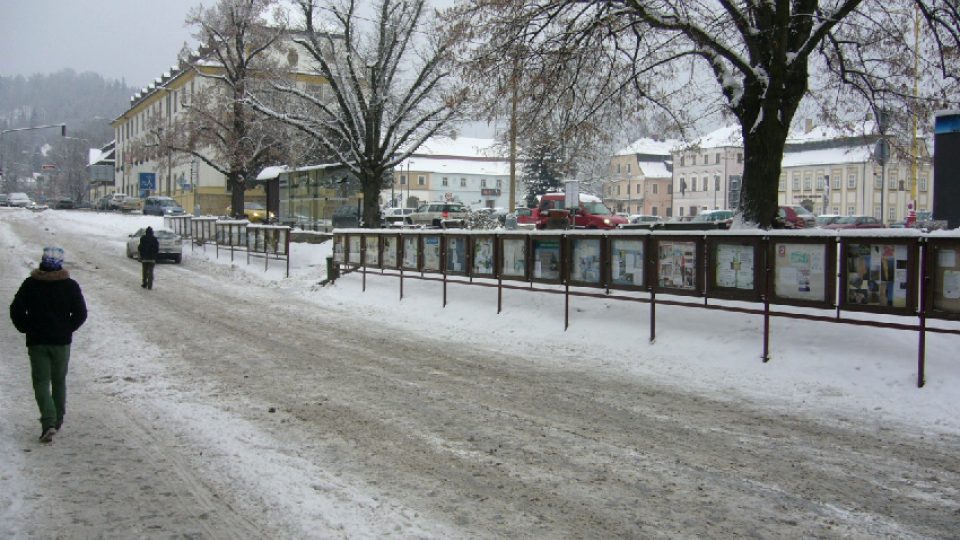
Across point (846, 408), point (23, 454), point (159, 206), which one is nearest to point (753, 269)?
point (846, 408)

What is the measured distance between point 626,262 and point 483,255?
161 inches

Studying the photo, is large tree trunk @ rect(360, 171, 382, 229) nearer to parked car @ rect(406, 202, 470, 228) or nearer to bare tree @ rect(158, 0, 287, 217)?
bare tree @ rect(158, 0, 287, 217)

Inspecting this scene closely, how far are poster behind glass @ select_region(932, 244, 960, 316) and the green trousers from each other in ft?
30.1

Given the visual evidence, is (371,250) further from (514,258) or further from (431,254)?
(514,258)

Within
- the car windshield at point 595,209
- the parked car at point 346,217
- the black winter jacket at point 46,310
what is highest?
the car windshield at point 595,209

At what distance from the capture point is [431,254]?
17.6 m

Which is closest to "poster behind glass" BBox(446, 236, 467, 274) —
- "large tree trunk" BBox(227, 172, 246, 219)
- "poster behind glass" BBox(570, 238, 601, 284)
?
"poster behind glass" BBox(570, 238, 601, 284)

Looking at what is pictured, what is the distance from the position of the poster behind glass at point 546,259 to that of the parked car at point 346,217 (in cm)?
2312

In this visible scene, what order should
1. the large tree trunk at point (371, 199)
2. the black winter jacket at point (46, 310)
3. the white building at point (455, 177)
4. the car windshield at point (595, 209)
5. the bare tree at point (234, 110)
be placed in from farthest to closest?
the white building at point (455, 177), the bare tree at point (234, 110), the car windshield at point (595, 209), the large tree trunk at point (371, 199), the black winter jacket at point (46, 310)

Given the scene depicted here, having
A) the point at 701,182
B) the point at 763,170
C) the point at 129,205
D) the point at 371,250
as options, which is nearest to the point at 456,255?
the point at 371,250

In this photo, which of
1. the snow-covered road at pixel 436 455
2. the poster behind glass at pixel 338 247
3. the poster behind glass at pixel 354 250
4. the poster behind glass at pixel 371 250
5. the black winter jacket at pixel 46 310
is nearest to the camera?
the snow-covered road at pixel 436 455

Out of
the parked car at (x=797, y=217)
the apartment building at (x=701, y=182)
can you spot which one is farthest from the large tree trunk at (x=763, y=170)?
the apartment building at (x=701, y=182)

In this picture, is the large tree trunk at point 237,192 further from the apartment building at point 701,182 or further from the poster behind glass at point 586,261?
the apartment building at point 701,182

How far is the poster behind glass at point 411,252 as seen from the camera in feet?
59.3
